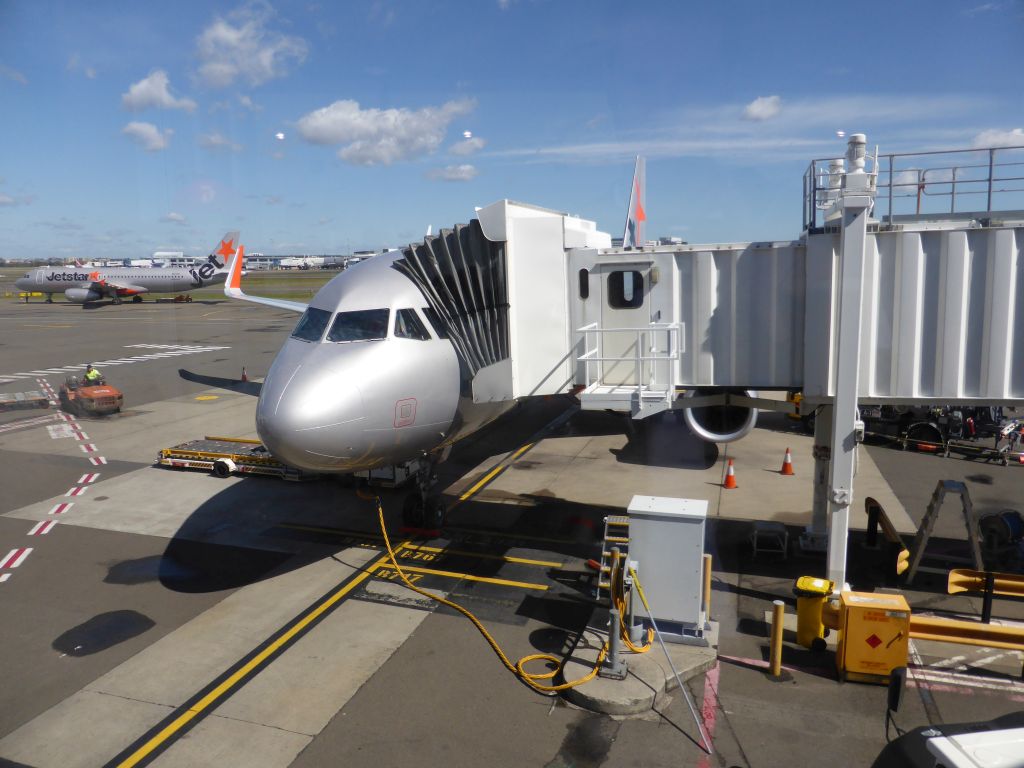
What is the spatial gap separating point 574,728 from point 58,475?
659 inches

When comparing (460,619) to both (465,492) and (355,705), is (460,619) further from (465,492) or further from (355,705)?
(465,492)

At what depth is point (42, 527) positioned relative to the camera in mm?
15305

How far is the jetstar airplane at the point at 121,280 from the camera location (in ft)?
256

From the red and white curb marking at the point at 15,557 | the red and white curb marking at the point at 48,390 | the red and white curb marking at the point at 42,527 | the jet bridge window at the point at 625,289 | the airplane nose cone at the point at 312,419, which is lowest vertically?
the red and white curb marking at the point at 15,557

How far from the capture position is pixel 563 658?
9.75m

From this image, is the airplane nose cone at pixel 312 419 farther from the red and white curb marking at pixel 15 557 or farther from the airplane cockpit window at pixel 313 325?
the red and white curb marking at pixel 15 557

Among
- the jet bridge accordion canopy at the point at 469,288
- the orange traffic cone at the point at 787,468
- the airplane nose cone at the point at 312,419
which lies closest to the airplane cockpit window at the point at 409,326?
the jet bridge accordion canopy at the point at 469,288

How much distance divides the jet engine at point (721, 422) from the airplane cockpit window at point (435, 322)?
6.68 m

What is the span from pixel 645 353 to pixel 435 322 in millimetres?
3433

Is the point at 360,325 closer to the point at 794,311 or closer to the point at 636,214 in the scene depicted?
the point at 794,311

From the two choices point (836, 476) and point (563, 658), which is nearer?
point (563, 658)

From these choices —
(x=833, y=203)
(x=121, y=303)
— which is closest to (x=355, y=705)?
(x=833, y=203)

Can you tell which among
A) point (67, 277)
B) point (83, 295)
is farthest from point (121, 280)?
point (67, 277)

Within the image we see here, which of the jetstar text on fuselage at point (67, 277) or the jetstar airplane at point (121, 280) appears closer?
the jetstar airplane at point (121, 280)
